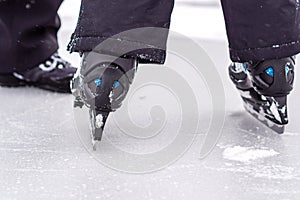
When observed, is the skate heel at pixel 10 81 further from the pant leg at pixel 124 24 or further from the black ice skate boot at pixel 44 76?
the pant leg at pixel 124 24

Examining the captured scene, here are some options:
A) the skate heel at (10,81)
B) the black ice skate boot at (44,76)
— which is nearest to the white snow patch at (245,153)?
the black ice skate boot at (44,76)

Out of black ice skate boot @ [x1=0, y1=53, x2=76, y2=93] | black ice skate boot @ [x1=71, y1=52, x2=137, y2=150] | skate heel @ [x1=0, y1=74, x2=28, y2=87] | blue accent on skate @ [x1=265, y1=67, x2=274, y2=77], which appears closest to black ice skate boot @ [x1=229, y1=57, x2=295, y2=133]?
blue accent on skate @ [x1=265, y1=67, x2=274, y2=77]

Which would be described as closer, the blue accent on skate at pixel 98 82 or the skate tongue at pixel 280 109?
the blue accent on skate at pixel 98 82

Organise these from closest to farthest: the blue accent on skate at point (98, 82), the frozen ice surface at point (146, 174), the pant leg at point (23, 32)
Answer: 1. the frozen ice surface at point (146, 174)
2. the blue accent on skate at point (98, 82)
3. the pant leg at point (23, 32)

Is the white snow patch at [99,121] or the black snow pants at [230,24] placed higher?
the black snow pants at [230,24]

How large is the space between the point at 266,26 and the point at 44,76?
66cm

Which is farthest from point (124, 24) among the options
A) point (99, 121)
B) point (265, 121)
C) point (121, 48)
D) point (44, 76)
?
point (44, 76)

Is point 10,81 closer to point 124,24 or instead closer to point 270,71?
point 124,24

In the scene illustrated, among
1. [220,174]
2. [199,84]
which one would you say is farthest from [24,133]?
[199,84]

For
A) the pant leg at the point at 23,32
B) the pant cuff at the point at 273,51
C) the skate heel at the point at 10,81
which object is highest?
the pant cuff at the point at 273,51

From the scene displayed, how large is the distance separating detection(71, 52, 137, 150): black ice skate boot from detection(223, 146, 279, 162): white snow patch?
0.70ft

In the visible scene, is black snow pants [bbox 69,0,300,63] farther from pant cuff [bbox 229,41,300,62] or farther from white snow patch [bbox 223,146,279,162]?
white snow patch [bbox 223,146,279,162]

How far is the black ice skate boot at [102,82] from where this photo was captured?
3.08ft

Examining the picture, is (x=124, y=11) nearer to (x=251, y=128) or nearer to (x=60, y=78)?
(x=251, y=128)
